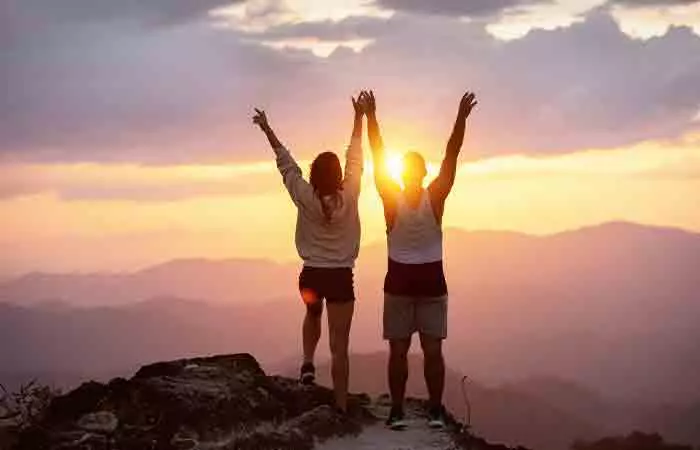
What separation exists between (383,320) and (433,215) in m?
1.32

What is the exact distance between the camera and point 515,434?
162m

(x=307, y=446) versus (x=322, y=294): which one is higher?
(x=322, y=294)

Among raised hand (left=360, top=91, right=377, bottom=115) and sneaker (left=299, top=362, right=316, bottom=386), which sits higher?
raised hand (left=360, top=91, right=377, bottom=115)

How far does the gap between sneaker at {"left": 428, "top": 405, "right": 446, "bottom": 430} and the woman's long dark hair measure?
2.68m

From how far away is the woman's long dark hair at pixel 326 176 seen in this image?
1134 cm

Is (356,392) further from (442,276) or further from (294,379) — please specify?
(442,276)

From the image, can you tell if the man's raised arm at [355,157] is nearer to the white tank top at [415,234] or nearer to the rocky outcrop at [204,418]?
the white tank top at [415,234]

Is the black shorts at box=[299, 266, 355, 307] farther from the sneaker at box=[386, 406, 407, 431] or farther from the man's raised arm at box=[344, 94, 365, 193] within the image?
the sneaker at box=[386, 406, 407, 431]

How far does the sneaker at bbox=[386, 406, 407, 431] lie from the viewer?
12.2 meters

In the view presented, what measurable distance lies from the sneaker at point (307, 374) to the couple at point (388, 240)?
79cm

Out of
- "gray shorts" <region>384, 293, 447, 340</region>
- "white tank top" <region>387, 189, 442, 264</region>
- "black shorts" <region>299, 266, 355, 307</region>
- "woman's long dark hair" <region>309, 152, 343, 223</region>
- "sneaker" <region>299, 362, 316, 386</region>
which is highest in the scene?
"woman's long dark hair" <region>309, 152, 343, 223</region>

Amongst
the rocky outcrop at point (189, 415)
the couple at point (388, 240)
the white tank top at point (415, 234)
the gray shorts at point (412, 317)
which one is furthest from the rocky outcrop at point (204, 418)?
the white tank top at point (415, 234)

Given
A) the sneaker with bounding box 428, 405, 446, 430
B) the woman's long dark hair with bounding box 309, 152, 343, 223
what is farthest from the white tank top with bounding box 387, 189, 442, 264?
the sneaker with bounding box 428, 405, 446, 430

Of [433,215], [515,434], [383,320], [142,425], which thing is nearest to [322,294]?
[383,320]
